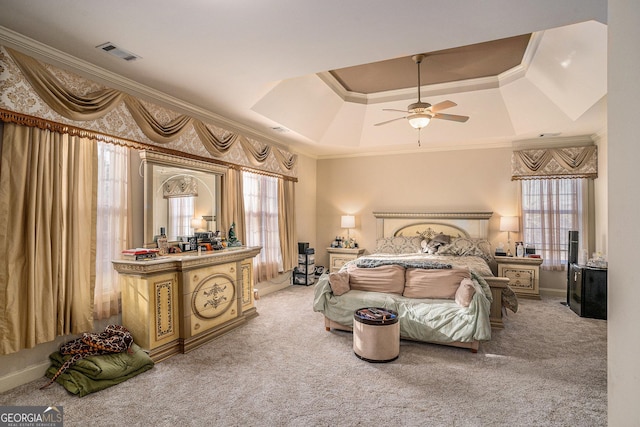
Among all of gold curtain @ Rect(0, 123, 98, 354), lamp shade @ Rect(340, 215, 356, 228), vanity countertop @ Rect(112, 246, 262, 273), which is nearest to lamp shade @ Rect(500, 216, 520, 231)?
lamp shade @ Rect(340, 215, 356, 228)

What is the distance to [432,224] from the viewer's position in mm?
6547

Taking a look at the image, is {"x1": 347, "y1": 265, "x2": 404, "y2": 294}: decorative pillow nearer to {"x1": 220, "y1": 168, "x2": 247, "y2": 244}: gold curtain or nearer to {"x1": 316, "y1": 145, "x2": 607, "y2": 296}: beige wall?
{"x1": 220, "y1": 168, "x2": 247, "y2": 244}: gold curtain

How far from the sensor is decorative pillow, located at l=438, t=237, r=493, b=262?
5785 mm

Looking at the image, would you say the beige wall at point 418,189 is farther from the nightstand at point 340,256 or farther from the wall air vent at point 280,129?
the wall air vent at point 280,129

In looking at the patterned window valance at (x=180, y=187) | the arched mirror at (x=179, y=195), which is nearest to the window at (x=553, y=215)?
the arched mirror at (x=179, y=195)

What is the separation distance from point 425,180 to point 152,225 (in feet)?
16.3

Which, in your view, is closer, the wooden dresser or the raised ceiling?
the wooden dresser

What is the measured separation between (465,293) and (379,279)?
96 cm

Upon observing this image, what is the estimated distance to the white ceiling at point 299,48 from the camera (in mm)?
2377

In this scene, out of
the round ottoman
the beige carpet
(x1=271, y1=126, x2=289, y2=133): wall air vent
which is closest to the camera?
the beige carpet

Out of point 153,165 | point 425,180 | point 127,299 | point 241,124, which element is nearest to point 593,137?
point 425,180

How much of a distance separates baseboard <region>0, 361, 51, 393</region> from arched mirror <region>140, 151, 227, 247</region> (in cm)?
132

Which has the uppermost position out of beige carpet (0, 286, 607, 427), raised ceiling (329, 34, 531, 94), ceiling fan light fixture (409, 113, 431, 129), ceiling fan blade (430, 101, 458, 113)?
raised ceiling (329, 34, 531, 94)

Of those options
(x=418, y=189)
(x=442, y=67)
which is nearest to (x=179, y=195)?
(x=442, y=67)
